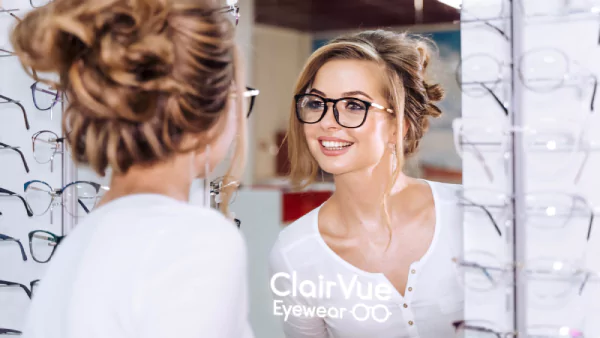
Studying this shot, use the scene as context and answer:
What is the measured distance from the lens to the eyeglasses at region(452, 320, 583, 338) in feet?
4.42

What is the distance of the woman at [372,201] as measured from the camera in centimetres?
140

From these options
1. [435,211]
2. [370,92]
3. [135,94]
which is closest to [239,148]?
[135,94]

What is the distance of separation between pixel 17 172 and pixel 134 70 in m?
1.22

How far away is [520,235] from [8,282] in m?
1.42

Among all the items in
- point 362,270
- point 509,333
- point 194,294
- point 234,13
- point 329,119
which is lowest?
point 509,333

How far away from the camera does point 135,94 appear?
0.82 meters

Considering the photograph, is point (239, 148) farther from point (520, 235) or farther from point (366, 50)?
point (520, 235)

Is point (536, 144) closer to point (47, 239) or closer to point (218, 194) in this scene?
point (218, 194)

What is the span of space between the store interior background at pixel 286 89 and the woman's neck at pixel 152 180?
0.58 meters

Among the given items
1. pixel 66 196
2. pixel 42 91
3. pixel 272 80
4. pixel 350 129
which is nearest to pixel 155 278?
pixel 350 129

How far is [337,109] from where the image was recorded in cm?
143

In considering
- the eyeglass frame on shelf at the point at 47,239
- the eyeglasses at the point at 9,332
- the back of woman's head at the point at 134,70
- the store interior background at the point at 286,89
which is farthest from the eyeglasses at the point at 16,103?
the back of woman's head at the point at 134,70

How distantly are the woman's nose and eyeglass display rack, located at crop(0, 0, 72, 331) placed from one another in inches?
32.7

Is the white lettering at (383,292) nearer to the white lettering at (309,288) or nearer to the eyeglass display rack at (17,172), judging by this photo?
the white lettering at (309,288)
